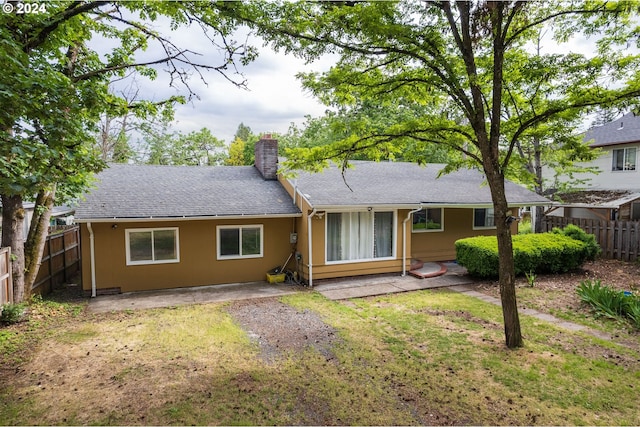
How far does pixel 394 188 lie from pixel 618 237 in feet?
29.5

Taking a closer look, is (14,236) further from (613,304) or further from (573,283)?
(573,283)

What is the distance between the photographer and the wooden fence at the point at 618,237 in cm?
1342

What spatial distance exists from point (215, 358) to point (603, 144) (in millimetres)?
22436

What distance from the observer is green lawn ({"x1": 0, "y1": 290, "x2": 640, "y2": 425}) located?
4.28 meters

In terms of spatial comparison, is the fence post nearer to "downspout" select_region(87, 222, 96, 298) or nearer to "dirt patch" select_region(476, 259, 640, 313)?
"downspout" select_region(87, 222, 96, 298)

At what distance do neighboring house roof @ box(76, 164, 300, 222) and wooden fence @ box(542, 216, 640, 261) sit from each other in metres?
12.4

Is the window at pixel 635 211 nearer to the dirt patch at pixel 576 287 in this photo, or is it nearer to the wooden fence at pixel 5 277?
the dirt patch at pixel 576 287

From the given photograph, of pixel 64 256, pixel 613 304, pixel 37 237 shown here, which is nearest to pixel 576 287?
pixel 613 304

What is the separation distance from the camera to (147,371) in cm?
534

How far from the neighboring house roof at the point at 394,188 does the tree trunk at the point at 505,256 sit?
4.46 meters

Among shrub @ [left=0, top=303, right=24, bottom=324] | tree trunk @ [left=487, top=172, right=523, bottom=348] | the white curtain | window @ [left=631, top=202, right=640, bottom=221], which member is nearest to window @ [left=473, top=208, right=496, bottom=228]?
the white curtain

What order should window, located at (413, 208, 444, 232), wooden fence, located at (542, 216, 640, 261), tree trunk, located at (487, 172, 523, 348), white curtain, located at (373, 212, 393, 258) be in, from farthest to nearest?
window, located at (413, 208, 444, 232) → wooden fence, located at (542, 216, 640, 261) → white curtain, located at (373, 212, 393, 258) → tree trunk, located at (487, 172, 523, 348)

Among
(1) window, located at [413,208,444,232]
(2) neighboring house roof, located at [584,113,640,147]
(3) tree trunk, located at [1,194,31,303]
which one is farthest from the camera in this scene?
(2) neighboring house roof, located at [584,113,640,147]

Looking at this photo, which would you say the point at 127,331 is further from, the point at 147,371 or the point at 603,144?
the point at 603,144
